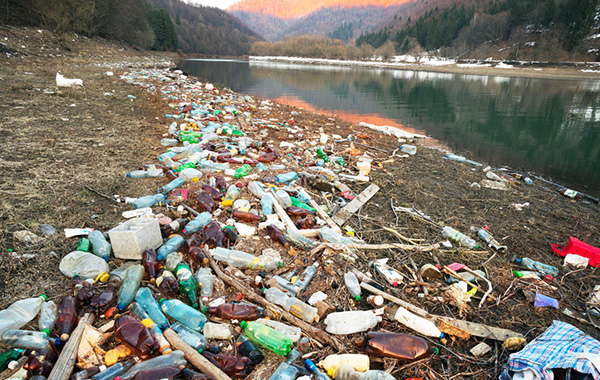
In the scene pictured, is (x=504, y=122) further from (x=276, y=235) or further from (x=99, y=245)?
(x=99, y=245)

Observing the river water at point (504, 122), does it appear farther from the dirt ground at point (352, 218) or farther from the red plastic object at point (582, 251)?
the red plastic object at point (582, 251)

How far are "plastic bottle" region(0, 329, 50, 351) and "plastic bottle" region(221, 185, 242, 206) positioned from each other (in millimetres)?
2399

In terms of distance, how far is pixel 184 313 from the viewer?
2.27 meters

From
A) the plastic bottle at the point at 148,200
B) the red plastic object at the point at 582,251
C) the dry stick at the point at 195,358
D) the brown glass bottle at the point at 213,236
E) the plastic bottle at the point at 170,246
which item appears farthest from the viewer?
the red plastic object at the point at 582,251

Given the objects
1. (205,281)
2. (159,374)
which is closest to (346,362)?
(159,374)

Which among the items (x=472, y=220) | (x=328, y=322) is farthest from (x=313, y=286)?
(x=472, y=220)

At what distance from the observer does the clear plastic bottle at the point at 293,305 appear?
244cm

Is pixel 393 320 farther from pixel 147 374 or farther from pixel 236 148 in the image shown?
pixel 236 148

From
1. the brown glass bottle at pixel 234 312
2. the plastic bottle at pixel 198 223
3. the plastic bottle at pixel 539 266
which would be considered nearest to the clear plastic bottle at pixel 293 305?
the brown glass bottle at pixel 234 312

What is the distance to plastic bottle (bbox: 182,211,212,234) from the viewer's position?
3.33 metres

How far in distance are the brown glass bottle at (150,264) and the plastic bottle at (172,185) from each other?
1623 millimetres

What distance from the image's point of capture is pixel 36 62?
13.2m

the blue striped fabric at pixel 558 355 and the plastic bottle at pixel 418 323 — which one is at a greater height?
the blue striped fabric at pixel 558 355

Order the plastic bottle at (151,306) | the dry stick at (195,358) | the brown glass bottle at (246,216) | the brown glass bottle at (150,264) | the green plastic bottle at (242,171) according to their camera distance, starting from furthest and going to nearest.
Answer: the green plastic bottle at (242,171), the brown glass bottle at (246,216), the brown glass bottle at (150,264), the plastic bottle at (151,306), the dry stick at (195,358)
